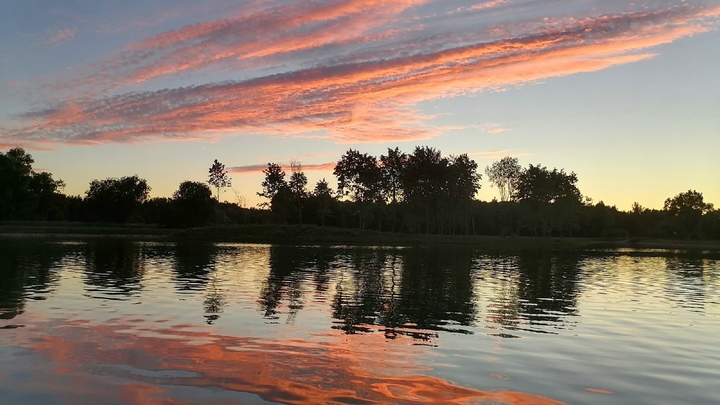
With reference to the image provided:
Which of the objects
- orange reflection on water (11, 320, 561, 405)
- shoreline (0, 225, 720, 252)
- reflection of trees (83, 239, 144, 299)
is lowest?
reflection of trees (83, 239, 144, 299)

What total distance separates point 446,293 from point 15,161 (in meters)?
148

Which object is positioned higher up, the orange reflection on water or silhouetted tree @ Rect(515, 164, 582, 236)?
silhouetted tree @ Rect(515, 164, 582, 236)

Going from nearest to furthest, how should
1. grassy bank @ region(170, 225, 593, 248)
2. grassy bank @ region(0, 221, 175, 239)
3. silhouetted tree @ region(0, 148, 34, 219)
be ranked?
grassy bank @ region(0, 221, 175, 239), grassy bank @ region(170, 225, 593, 248), silhouetted tree @ region(0, 148, 34, 219)

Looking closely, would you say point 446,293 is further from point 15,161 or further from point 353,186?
point 15,161

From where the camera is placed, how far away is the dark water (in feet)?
40.4

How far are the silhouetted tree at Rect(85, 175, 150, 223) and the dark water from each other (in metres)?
152

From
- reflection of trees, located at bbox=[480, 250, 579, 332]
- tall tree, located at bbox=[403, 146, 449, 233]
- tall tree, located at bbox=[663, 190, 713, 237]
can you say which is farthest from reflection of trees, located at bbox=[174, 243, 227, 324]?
tall tree, located at bbox=[663, 190, 713, 237]

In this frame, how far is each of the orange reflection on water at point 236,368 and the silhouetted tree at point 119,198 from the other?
172534 millimetres

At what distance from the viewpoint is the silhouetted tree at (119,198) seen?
17725 cm

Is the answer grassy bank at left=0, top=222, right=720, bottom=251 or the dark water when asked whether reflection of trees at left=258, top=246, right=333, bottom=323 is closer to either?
the dark water

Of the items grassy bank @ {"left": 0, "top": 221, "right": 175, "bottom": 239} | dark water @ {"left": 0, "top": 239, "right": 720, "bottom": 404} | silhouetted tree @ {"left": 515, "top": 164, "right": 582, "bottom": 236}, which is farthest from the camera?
silhouetted tree @ {"left": 515, "top": 164, "right": 582, "bottom": 236}

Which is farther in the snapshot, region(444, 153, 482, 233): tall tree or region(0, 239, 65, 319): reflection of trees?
region(444, 153, 482, 233): tall tree

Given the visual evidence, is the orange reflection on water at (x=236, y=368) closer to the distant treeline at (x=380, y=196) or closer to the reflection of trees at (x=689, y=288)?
the reflection of trees at (x=689, y=288)

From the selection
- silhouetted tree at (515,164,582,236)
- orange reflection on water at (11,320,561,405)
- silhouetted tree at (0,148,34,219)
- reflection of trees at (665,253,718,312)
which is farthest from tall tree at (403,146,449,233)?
orange reflection on water at (11,320,561,405)
